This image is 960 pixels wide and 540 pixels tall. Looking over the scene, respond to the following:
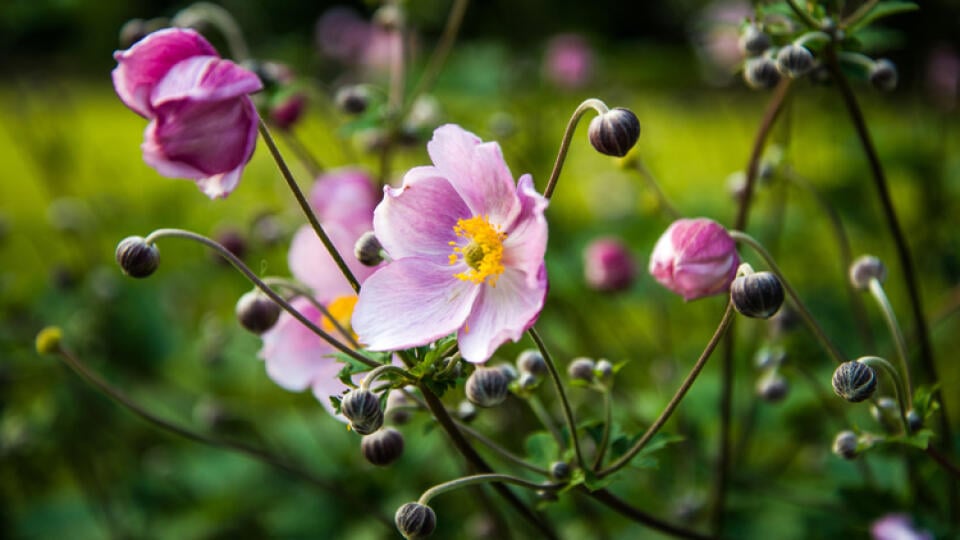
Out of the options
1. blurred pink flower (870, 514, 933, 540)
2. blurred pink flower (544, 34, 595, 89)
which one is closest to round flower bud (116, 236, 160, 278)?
blurred pink flower (870, 514, 933, 540)

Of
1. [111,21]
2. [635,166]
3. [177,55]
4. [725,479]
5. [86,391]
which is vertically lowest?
[111,21]

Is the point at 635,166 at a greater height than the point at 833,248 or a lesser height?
greater

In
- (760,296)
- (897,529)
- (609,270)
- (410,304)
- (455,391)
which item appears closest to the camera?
(760,296)

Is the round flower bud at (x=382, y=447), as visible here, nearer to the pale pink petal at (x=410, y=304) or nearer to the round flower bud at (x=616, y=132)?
the pale pink petal at (x=410, y=304)

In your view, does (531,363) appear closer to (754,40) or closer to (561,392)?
(561,392)

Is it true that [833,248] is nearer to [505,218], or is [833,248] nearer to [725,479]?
[725,479]

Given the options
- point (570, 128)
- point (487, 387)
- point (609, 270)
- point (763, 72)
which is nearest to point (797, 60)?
point (763, 72)

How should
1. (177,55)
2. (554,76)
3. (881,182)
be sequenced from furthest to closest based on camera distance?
(554,76) → (881,182) → (177,55)

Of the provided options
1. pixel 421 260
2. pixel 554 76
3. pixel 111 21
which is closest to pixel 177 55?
pixel 421 260
